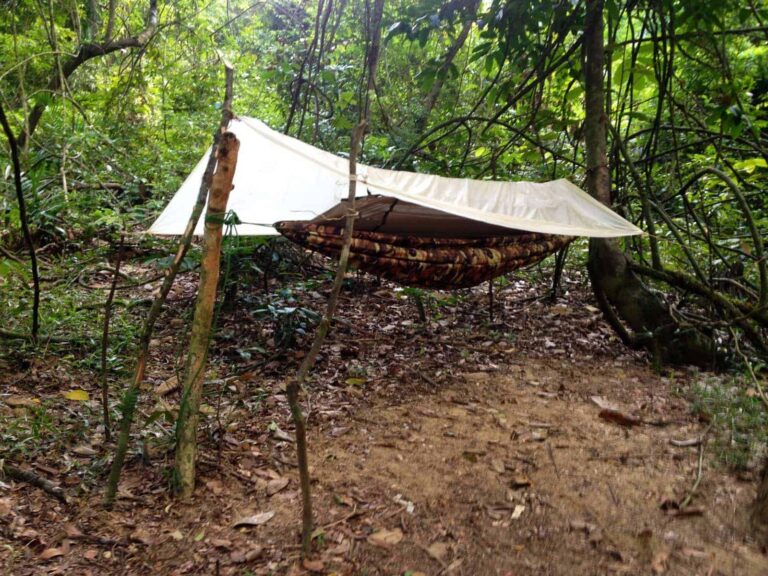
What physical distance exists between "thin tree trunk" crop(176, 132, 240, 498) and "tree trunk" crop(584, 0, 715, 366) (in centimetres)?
202

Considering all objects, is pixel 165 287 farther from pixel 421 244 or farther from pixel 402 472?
pixel 421 244

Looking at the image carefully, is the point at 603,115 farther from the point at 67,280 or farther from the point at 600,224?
the point at 67,280

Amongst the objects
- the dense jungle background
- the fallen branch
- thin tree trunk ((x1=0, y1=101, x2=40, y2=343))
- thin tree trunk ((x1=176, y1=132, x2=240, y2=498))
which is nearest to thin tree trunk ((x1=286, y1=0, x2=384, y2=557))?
the dense jungle background

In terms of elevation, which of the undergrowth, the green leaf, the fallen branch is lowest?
the fallen branch

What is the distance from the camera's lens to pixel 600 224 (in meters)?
2.50

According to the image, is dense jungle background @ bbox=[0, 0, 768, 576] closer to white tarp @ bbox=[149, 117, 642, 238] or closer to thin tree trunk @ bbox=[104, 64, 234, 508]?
thin tree trunk @ bbox=[104, 64, 234, 508]

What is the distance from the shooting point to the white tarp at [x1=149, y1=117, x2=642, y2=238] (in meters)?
2.17

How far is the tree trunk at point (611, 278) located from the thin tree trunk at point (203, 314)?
2.02 metres

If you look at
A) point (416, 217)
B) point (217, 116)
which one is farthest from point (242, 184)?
point (217, 116)

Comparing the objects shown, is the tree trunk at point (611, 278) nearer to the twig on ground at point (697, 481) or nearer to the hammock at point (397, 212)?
the hammock at point (397, 212)

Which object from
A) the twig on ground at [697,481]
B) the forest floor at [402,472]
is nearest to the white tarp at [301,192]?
the forest floor at [402,472]

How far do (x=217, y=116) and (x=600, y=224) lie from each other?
3.56 meters

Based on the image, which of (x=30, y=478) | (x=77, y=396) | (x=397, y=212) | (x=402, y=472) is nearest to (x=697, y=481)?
(x=402, y=472)

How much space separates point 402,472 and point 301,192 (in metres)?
1.08
